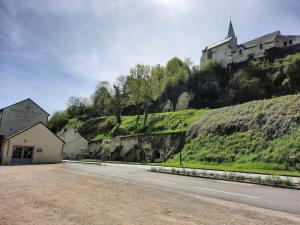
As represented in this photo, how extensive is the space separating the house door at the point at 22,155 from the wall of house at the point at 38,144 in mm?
489

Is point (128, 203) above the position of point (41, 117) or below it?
below

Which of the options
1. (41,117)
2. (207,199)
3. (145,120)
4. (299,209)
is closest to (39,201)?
(207,199)

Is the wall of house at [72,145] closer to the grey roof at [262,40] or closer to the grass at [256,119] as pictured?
the grass at [256,119]

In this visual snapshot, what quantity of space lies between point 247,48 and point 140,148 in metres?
46.2

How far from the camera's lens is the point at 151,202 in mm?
10086

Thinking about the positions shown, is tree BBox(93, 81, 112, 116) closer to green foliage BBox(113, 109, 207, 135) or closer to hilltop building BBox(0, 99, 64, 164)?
green foliage BBox(113, 109, 207, 135)

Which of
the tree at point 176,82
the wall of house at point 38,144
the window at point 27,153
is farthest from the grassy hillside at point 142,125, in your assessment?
the window at point 27,153

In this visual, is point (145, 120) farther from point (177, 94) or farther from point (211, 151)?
point (211, 151)

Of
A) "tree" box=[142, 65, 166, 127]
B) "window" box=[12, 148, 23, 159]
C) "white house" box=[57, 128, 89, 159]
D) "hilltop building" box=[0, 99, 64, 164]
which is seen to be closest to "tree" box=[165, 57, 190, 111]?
"tree" box=[142, 65, 166, 127]

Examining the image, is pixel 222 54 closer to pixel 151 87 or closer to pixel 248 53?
pixel 248 53

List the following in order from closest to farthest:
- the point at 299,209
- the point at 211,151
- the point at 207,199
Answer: the point at 299,209
the point at 207,199
the point at 211,151

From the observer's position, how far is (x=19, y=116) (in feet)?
152

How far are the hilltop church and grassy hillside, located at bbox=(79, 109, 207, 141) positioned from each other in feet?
103

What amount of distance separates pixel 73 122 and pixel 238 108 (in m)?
60.5
